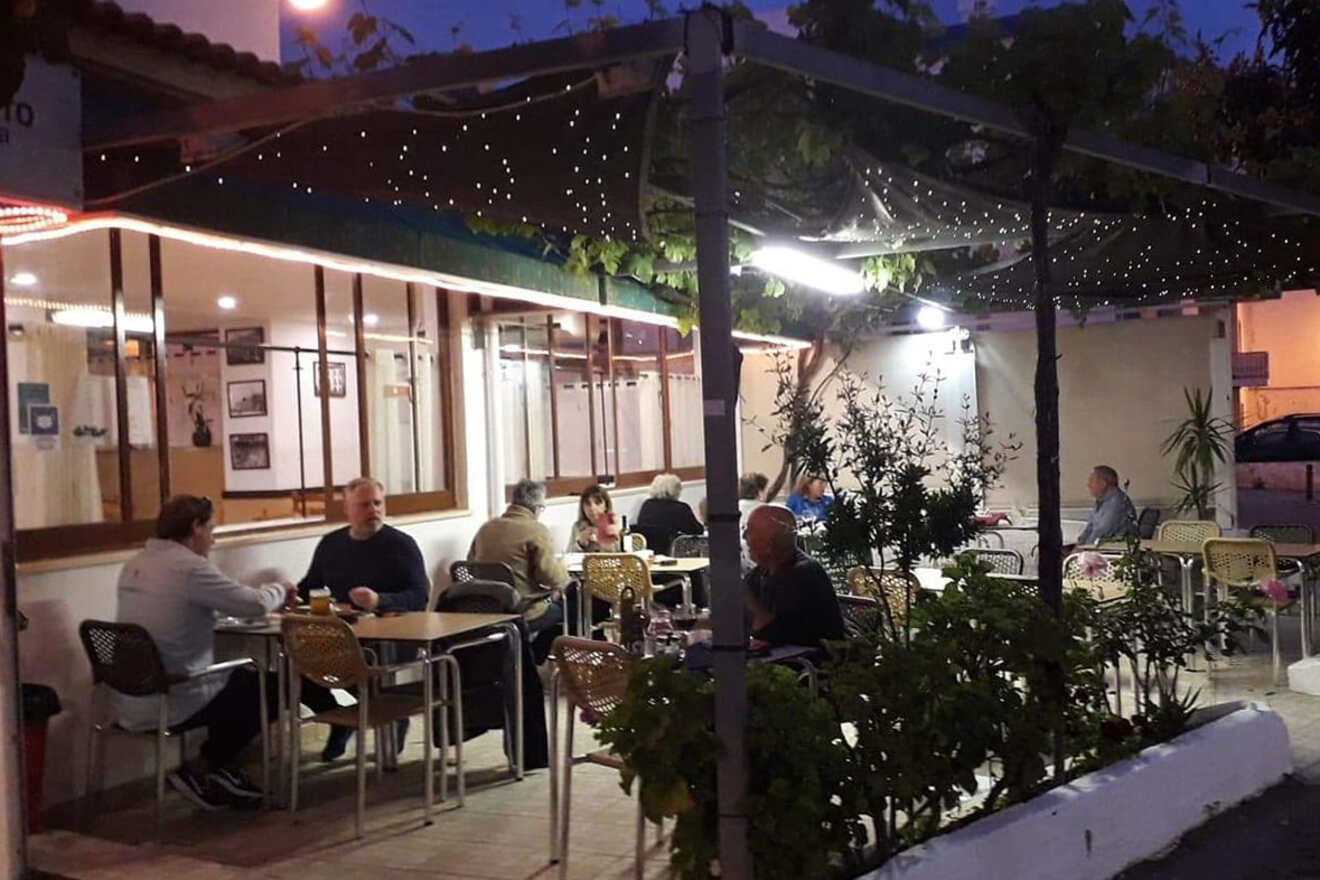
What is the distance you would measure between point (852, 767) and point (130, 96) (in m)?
4.67

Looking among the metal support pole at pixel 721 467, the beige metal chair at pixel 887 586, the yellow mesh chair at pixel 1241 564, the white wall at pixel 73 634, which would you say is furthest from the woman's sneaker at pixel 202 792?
the yellow mesh chair at pixel 1241 564

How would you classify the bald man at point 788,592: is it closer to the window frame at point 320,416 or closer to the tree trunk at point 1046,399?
the tree trunk at point 1046,399

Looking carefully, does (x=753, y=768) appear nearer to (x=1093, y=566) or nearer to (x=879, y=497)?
(x=879, y=497)

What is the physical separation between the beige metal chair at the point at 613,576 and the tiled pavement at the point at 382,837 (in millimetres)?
2012

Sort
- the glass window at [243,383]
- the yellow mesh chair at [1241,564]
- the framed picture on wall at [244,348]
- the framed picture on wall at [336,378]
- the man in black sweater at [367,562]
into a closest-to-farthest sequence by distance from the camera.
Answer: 1. the man in black sweater at [367,562]
2. the yellow mesh chair at [1241,564]
3. the glass window at [243,383]
4. the framed picture on wall at [336,378]
5. the framed picture on wall at [244,348]

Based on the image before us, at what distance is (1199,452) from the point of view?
13125 mm

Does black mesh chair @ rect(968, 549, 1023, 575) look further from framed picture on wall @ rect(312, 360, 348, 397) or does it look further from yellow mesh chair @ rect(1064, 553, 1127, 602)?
framed picture on wall @ rect(312, 360, 348, 397)

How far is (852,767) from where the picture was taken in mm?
3982

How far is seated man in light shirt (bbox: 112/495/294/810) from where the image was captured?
5852 mm

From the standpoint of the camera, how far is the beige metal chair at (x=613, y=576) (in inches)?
332

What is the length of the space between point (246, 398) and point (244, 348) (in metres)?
0.91

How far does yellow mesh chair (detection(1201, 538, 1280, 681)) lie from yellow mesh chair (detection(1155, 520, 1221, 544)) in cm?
145

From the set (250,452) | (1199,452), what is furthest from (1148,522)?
(250,452)

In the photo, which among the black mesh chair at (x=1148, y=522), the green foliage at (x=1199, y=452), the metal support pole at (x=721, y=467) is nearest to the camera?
the metal support pole at (x=721, y=467)
